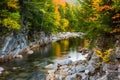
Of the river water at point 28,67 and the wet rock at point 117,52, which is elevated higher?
the wet rock at point 117,52

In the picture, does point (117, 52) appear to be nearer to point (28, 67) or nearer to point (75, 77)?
point (75, 77)

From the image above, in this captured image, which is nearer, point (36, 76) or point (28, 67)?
point (36, 76)

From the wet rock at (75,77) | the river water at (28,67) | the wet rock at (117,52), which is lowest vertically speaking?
the river water at (28,67)

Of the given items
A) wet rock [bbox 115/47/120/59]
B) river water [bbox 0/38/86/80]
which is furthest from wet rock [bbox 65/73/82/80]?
river water [bbox 0/38/86/80]

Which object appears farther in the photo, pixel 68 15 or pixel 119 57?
pixel 68 15

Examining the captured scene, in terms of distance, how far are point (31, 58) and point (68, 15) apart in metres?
68.8

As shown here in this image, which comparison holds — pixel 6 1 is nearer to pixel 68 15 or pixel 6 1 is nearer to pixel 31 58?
pixel 31 58

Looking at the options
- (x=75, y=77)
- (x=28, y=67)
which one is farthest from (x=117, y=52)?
(x=28, y=67)

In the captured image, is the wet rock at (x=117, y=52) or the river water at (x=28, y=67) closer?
the wet rock at (x=117, y=52)

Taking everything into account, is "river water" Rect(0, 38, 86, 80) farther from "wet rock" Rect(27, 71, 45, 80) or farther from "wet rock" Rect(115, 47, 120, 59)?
"wet rock" Rect(115, 47, 120, 59)

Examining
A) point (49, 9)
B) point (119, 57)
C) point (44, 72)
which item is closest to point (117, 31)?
point (119, 57)

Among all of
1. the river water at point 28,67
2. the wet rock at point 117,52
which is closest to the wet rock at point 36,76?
the river water at point 28,67

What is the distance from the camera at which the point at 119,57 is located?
20.5 m

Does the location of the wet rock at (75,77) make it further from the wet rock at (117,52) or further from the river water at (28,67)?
the river water at (28,67)
